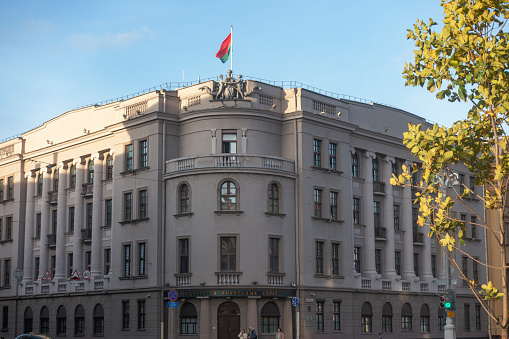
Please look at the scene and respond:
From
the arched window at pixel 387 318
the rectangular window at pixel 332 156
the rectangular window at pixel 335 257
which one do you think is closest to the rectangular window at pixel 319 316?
the rectangular window at pixel 335 257

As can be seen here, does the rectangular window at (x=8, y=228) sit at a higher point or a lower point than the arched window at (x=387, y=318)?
higher

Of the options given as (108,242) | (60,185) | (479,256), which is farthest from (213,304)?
(479,256)

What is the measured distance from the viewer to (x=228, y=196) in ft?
160

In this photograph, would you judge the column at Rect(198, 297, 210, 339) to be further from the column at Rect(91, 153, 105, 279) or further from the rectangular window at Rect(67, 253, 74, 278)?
the rectangular window at Rect(67, 253, 74, 278)

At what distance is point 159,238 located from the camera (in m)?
50.6

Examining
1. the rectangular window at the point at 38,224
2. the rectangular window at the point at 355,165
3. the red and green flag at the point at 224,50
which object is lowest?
the rectangular window at the point at 38,224

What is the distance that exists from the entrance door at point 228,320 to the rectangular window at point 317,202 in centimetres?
Answer: 858

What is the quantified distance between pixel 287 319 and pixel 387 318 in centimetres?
1049

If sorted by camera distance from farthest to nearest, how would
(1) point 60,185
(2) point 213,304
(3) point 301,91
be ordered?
(1) point 60,185 < (3) point 301,91 < (2) point 213,304

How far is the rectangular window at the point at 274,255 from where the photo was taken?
161 ft

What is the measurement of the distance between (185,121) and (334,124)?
1011 cm

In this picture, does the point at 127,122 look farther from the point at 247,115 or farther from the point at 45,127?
the point at 45,127

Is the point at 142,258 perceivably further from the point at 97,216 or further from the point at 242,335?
the point at 242,335

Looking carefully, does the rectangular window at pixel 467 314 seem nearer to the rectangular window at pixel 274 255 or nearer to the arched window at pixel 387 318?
the arched window at pixel 387 318
